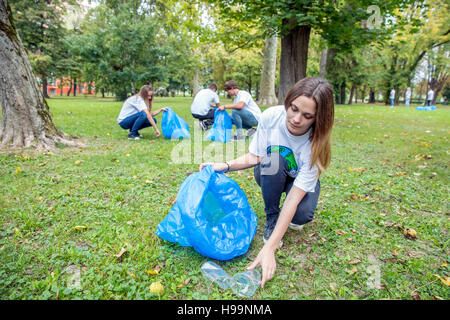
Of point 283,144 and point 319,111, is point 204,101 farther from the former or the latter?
point 319,111

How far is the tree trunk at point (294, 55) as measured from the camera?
22.5ft

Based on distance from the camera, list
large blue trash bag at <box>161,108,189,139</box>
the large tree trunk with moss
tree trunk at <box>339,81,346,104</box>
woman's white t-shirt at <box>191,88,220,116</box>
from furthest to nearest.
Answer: tree trunk at <box>339,81,346,104</box>, woman's white t-shirt at <box>191,88,220,116</box>, large blue trash bag at <box>161,108,189,139</box>, the large tree trunk with moss

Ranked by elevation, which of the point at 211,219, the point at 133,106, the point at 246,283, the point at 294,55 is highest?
the point at 294,55

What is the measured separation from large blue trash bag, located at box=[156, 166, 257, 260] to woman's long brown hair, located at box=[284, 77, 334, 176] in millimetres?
658

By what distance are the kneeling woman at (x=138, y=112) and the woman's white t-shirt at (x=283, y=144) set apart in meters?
3.77

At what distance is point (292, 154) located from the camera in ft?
6.26

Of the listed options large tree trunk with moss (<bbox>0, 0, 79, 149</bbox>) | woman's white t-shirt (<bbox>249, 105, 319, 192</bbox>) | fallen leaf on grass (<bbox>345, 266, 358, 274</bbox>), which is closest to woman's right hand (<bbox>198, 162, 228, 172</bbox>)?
woman's white t-shirt (<bbox>249, 105, 319, 192</bbox>)

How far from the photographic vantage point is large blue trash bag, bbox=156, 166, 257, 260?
1670 millimetres

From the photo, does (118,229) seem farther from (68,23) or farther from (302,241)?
(68,23)

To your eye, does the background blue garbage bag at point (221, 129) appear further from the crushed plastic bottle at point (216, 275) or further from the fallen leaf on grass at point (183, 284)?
the fallen leaf on grass at point (183, 284)

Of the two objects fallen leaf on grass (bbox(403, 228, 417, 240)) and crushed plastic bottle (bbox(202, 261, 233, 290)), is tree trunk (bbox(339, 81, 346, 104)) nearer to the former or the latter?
fallen leaf on grass (bbox(403, 228, 417, 240))

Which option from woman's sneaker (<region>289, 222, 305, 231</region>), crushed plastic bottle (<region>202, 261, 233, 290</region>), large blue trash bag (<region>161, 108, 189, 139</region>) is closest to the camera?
crushed plastic bottle (<region>202, 261, 233, 290</region>)

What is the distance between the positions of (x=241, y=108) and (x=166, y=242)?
12.7 feet

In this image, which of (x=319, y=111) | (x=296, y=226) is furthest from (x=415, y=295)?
(x=319, y=111)
